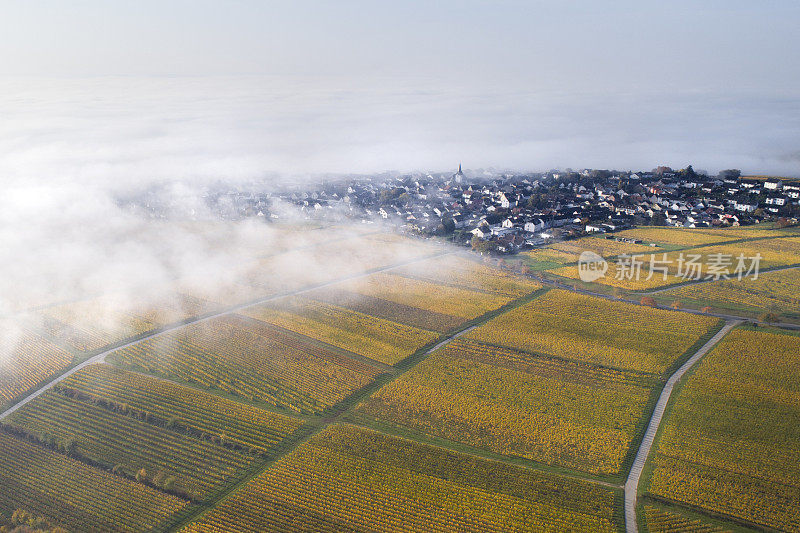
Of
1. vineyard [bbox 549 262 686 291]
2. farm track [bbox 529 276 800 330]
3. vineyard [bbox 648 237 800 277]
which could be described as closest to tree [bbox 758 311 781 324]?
farm track [bbox 529 276 800 330]

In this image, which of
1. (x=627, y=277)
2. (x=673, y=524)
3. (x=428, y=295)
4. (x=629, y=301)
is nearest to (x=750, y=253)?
(x=627, y=277)

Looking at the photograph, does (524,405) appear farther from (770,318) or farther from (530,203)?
(530,203)

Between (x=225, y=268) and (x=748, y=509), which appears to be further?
(x=225, y=268)

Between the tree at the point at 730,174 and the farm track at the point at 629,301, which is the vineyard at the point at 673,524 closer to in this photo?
the farm track at the point at 629,301

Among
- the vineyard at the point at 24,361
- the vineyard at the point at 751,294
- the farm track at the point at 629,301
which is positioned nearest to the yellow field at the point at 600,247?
the farm track at the point at 629,301

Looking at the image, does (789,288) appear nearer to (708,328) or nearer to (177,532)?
(708,328)

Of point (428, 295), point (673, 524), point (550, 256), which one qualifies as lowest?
point (673, 524)

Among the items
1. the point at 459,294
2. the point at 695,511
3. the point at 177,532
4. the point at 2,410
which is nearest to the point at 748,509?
the point at 695,511
